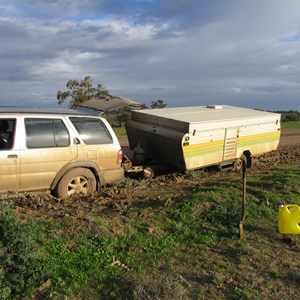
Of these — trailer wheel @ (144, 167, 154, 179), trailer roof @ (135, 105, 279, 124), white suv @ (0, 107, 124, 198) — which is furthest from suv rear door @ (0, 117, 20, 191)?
trailer roof @ (135, 105, 279, 124)

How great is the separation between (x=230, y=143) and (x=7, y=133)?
5655mm

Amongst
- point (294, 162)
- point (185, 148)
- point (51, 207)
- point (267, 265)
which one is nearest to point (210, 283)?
point (267, 265)

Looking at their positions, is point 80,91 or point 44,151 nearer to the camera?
point 44,151

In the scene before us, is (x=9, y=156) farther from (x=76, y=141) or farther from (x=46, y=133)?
(x=76, y=141)

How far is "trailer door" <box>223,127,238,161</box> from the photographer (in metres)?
10.8

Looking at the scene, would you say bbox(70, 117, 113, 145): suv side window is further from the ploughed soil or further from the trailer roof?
the trailer roof

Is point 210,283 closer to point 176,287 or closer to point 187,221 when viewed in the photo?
point 176,287

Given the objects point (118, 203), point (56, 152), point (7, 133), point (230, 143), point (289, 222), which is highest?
point (7, 133)

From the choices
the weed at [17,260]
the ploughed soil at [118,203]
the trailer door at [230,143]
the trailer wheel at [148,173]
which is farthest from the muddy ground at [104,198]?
the weed at [17,260]

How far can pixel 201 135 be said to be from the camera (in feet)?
32.7

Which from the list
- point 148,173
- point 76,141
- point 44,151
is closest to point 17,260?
point 44,151

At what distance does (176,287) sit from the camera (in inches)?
167

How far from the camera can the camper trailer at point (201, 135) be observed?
997 cm

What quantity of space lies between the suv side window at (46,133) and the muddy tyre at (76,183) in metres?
0.56
